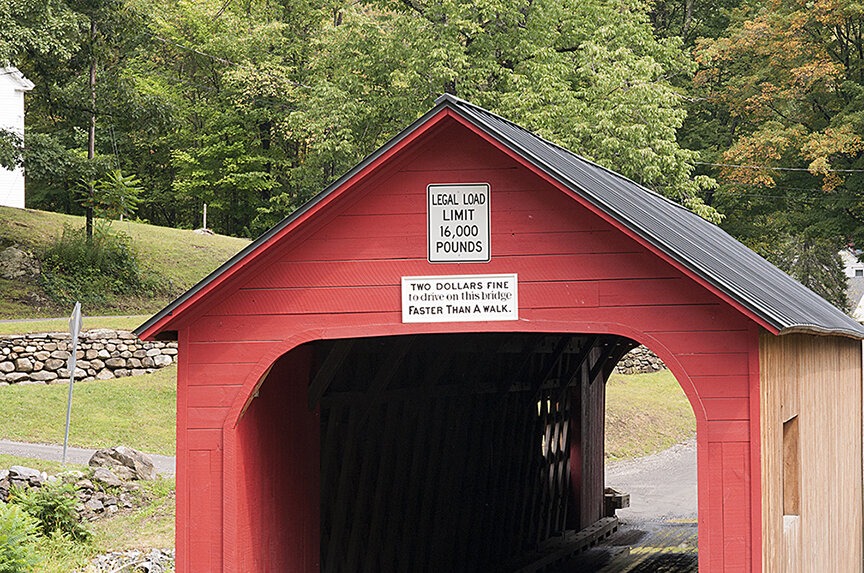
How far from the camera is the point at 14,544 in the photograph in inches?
411

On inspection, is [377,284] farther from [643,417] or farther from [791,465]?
[643,417]

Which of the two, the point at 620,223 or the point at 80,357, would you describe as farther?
the point at 80,357

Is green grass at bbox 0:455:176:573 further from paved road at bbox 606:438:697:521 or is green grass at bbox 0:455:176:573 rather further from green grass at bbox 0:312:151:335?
green grass at bbox 0:312:151:335

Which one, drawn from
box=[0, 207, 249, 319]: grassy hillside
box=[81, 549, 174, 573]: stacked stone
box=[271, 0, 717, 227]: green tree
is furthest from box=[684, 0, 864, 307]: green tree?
box=[81, 549, 174, 573]: stacked stone

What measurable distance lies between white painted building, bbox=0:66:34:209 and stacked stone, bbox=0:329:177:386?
14274mm

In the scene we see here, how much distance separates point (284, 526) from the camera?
9.09 meters

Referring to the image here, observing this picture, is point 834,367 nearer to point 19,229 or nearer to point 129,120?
point 129,120

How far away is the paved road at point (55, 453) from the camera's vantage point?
1772 cm

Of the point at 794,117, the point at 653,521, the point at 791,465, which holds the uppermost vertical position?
the point at 794,117

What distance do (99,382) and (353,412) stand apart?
14549 mm

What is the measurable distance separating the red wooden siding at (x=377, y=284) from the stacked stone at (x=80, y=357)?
15.6 m

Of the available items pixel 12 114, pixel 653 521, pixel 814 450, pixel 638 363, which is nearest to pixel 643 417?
pixel 638 363

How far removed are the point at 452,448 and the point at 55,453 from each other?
7849 mm

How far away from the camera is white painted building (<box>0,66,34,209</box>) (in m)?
37.5
